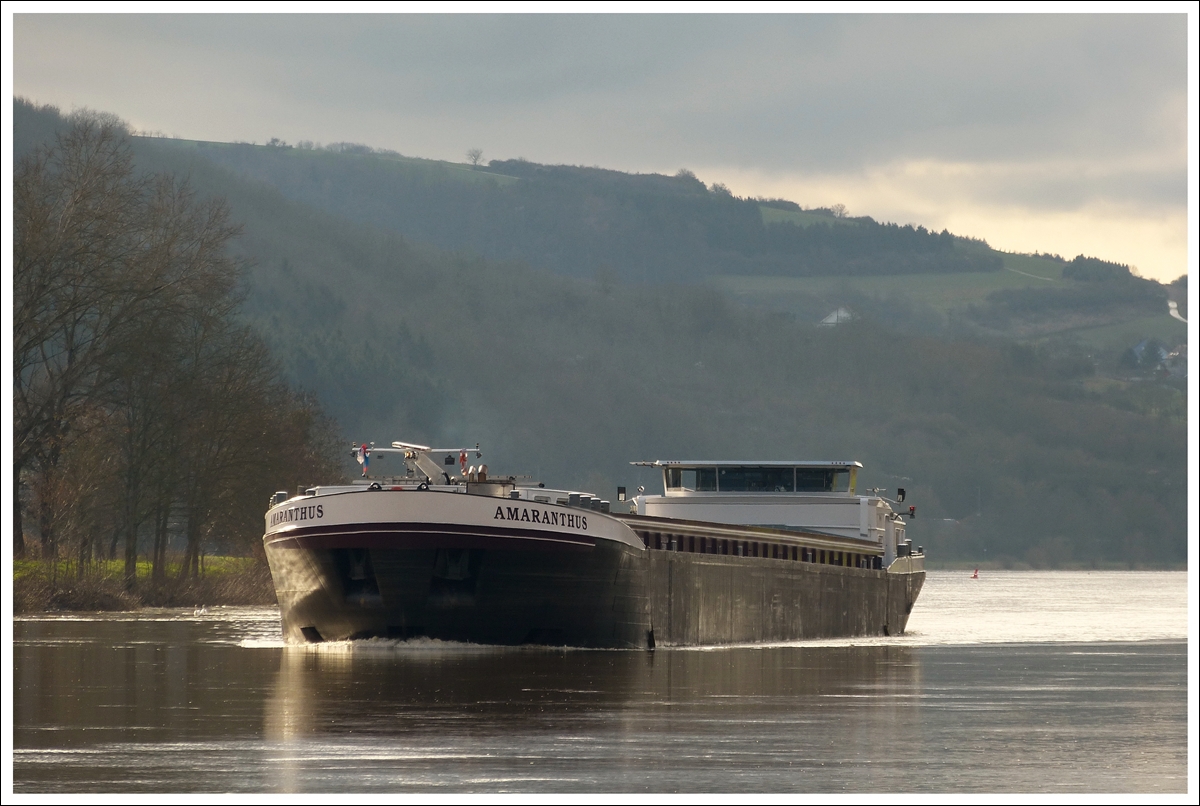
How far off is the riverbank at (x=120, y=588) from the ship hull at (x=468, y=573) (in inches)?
734

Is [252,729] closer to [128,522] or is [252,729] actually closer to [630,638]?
[630,638]

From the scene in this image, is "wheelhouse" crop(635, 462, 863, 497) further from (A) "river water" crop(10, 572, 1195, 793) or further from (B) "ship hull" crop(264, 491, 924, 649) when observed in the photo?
(A) "river water" crop(10, 572, 1195, 793)

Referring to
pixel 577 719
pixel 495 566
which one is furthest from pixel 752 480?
pixel 577 719

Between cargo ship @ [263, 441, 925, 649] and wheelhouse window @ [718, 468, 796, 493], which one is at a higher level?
wheelhouse window @ [718, 468, 796, 493]

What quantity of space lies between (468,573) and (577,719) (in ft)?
50.3

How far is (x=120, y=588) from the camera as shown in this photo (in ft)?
→ 210

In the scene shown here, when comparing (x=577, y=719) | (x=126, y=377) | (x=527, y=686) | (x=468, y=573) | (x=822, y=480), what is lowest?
(x=527, y=686)

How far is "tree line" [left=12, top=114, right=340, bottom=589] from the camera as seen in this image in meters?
63.1

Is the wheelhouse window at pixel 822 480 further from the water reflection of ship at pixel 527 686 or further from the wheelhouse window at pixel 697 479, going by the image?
the water reflection of ship at pixel 527 686

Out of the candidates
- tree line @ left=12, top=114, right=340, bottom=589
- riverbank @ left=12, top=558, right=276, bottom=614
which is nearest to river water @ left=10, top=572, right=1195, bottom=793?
riverbank @ left=12, top=558, right=276, bottom=614

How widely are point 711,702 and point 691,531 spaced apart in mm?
20589

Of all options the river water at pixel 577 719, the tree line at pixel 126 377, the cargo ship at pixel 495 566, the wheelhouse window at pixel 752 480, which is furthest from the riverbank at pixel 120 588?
the wheelhouse window at pixel 752 480

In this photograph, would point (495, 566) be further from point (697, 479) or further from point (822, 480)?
point (822, 480)

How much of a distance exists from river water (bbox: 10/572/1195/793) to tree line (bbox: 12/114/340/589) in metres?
22.1
